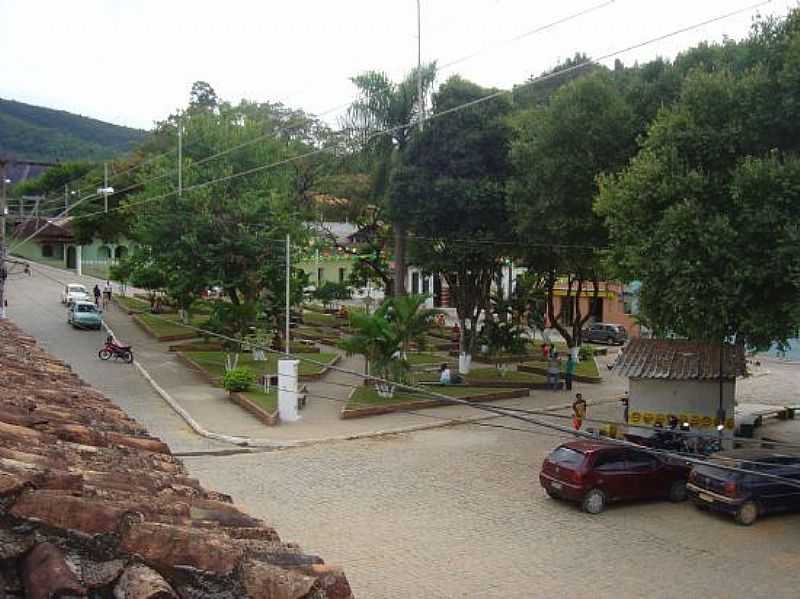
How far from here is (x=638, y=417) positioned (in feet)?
67.4

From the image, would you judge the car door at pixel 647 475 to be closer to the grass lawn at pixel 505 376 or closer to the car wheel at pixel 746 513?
the car wheel at pixel 746 513

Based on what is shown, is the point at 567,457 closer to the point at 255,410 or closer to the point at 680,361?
the point at 680,361

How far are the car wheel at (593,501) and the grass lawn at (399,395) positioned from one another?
8254mm

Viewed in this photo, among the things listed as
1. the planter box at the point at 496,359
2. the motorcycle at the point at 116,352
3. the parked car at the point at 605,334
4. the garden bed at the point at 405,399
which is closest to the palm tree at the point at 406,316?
the garden bed at the point at 405,399

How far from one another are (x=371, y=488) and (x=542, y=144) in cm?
1141

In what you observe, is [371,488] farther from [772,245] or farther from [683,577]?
[772,245]

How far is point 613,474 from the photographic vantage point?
14.5m

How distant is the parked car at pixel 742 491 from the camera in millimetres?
13750

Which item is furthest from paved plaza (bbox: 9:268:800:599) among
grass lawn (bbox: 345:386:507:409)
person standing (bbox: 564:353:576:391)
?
person standing (bbox: 564:353:576:391)

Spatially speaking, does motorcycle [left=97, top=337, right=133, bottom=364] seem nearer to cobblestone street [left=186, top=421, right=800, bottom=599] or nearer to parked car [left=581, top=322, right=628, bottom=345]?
cobblestone street [left=186, top=421, right=800, bottom=599]

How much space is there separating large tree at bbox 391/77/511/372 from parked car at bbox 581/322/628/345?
720 inches

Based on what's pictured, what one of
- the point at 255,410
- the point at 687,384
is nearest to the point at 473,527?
the point at 687,384

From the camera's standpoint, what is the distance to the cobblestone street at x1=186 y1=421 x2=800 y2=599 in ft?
36.0

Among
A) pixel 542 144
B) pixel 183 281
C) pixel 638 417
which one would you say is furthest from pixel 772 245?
pixel 183 281
